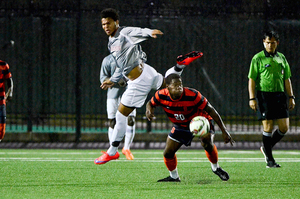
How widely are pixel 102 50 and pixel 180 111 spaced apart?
A: 6204 millimetres

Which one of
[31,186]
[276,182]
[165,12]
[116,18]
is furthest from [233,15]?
[31,186]

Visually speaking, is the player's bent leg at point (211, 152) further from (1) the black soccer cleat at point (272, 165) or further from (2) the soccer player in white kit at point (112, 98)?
(2) the soccer player in white kit at point (112, 98)

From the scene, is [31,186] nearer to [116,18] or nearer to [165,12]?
[116,18]

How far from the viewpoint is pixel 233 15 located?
11.6m

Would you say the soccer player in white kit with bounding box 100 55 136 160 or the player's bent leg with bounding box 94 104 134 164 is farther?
the soccer player in white kit with bounding box 100 55 136 160

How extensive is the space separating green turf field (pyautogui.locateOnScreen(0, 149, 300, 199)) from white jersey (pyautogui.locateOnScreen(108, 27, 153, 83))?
1.49 m

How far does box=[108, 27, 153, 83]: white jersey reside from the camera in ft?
23.9

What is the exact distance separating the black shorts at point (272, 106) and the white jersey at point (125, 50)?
6.52 ft

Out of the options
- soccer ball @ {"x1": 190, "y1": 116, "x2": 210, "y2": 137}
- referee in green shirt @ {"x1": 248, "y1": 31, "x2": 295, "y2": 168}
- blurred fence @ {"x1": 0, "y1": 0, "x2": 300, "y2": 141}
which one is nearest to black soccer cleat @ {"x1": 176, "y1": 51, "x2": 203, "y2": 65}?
referee in green shirt @ {"x1": 248, "y1": 31, "x2": 295, "y2": 168}

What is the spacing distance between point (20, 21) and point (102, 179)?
6487 millimetres

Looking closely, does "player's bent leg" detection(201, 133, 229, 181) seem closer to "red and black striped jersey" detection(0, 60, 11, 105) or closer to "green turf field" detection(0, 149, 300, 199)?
"green turf field" detection(0, 149, 300, 199)

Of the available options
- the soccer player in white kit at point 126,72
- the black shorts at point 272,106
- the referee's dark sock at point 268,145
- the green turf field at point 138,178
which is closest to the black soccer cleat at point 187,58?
the soccer player in white kit at point 126,72

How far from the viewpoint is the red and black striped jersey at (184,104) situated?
19.6 ft

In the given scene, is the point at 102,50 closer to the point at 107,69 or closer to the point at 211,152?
the point at 107,69
